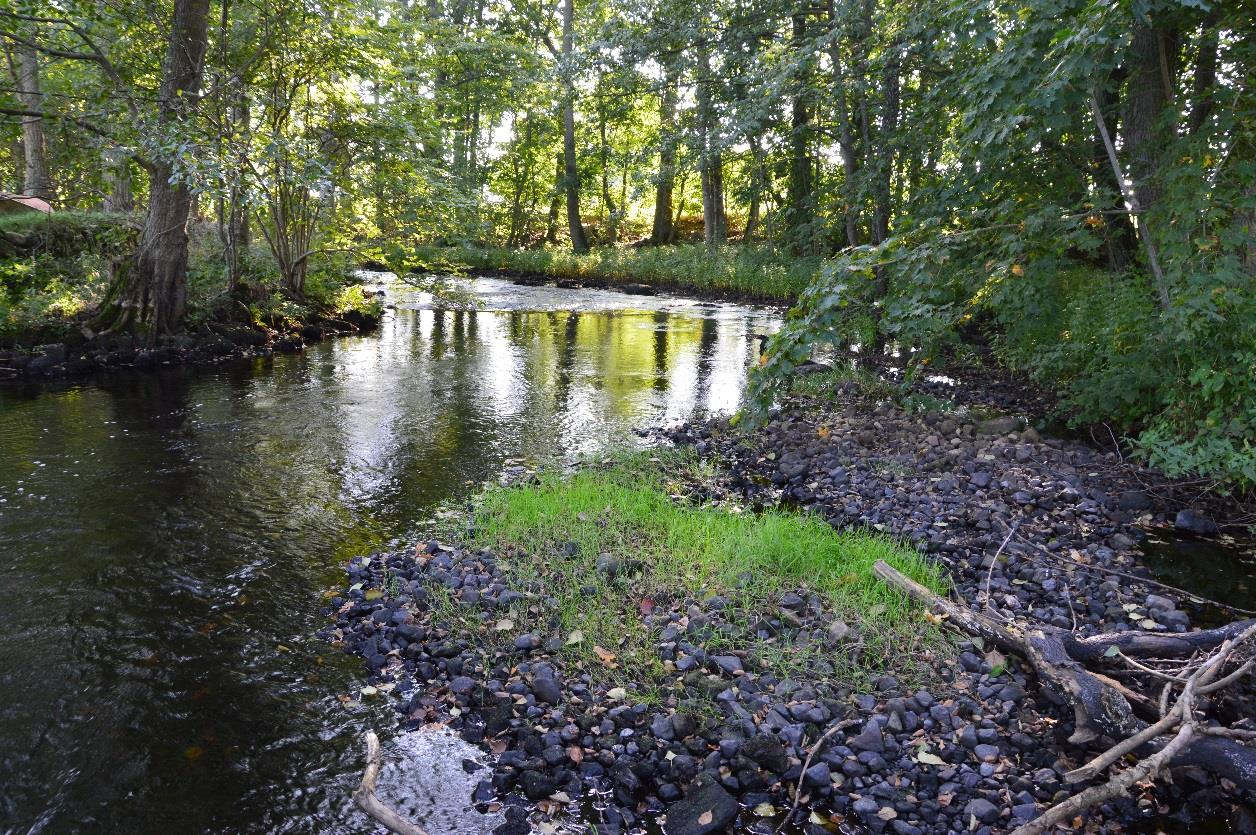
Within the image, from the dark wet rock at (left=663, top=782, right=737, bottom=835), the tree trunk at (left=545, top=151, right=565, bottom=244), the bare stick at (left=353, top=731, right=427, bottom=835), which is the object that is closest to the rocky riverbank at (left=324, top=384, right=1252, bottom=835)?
the dark wet rock at (left=663, top=782, right=737, bottom=835)

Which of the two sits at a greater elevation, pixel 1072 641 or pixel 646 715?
pixel 1072 641

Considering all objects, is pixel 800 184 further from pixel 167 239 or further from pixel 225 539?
pixel 225 539

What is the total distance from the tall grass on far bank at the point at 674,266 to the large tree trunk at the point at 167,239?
25.2ft

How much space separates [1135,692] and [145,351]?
583 inches

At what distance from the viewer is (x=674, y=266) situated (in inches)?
1141

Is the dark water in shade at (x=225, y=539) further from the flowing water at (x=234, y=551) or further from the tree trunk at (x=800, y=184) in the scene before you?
the tree trunk at (x=800, y=184)

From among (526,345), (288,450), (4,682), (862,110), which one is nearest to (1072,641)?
(4,682)

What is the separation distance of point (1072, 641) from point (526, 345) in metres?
13.7

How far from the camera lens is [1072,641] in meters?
4.29

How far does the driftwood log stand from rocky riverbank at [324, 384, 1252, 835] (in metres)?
0.17

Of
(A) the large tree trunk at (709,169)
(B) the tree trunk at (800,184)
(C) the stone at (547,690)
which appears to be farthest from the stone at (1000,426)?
(A) the large tree trunk at (709,169)

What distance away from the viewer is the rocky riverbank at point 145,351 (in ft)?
40.2

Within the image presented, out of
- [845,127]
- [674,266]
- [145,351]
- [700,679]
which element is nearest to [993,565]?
[700,679]

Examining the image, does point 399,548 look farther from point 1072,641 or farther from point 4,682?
point 1072,641
